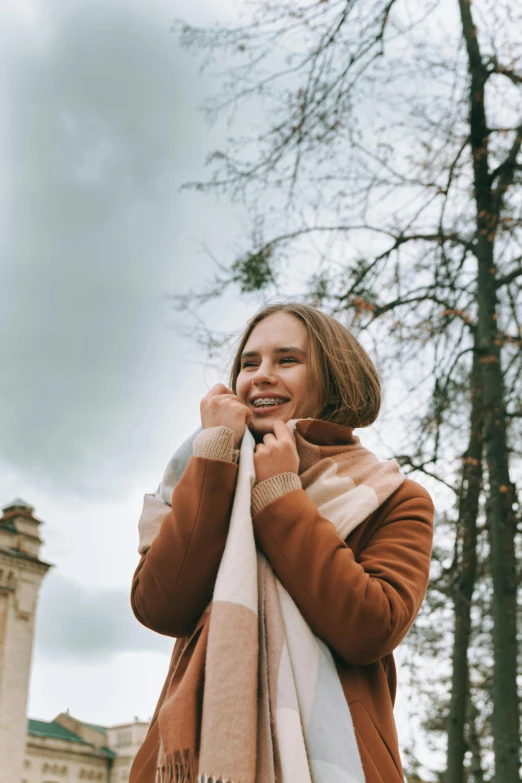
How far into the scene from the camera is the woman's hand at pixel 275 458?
5.83 feet

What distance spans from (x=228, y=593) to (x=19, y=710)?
23865mm

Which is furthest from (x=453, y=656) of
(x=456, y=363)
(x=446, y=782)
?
(x=456, y=363)

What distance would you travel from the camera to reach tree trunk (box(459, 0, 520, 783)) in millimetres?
6137

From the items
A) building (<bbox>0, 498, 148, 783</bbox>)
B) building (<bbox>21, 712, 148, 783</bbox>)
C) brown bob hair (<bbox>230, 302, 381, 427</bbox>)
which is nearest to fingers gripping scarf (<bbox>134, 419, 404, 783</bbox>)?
brown bob hair (<bbox>230, 302, 381, 427</bbox>)

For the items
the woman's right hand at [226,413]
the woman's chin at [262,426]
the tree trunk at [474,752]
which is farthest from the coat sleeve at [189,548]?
the tree trunk at [474,752]

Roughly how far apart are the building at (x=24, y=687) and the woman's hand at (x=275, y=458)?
75.3ft

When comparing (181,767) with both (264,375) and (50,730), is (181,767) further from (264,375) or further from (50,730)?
(50,730)

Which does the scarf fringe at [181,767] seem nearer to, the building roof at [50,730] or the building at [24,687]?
the building at [24,687]

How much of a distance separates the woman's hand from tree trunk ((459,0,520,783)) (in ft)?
16.7

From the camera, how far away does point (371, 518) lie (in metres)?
1.86

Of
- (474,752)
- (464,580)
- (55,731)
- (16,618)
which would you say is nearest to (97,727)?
(55,731)

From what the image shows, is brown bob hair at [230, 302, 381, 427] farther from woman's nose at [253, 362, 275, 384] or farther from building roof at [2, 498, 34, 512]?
building roof at [2, 498, 34, 512]

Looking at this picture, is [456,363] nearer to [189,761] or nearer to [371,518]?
[371,518]

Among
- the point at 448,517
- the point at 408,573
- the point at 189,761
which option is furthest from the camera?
the point at 448,517
